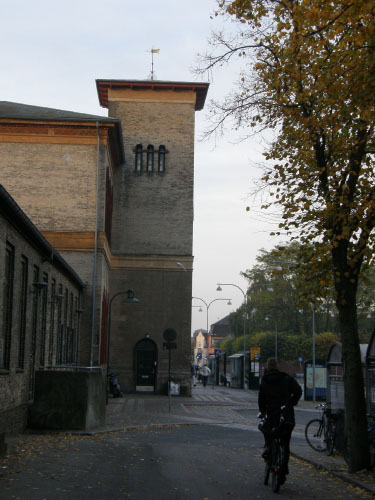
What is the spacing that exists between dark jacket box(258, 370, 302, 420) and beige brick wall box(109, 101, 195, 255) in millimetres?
31279

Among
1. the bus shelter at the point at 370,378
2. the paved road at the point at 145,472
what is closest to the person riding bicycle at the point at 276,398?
the paved road at the point at 145,472

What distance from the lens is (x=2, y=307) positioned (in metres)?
16.9

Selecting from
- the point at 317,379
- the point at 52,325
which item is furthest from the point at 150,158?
the point at 52,325

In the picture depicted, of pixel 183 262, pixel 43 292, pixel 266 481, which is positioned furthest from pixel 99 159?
pixel 266 481

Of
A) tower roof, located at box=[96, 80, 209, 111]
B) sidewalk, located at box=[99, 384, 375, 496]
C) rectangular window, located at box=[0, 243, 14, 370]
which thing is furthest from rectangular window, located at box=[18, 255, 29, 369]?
tower roof, located at box=[96, 80, 209, 111]

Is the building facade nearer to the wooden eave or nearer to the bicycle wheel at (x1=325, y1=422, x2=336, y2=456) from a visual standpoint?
the bicycle wheel at (x1=325, y1=422, x2=336, y2=456)

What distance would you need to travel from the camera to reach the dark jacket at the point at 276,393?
440 inches

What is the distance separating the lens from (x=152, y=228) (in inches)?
1686

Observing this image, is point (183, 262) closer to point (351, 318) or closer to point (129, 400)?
point (129, 400)

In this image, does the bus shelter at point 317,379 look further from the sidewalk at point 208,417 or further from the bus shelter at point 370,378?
the bus shelter at point 370,378

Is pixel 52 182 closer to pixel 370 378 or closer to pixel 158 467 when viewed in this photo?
pixel 370 378

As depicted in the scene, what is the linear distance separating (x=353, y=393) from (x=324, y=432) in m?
3.92

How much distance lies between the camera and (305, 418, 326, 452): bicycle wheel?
16.6 m

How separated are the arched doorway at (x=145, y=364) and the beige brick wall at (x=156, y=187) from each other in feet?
17.2
